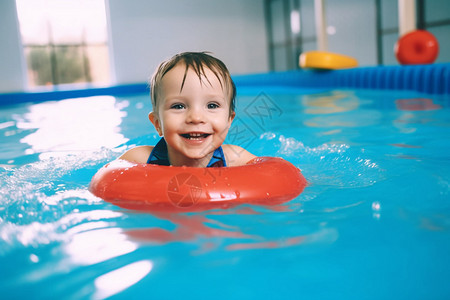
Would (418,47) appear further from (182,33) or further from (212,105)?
(182,33)

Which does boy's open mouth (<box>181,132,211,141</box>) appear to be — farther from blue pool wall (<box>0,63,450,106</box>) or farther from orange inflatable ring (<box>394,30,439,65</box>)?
orange inflatable ring (<box>394,30,439,65</box>)

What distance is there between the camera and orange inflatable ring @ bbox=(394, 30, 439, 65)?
291 inches

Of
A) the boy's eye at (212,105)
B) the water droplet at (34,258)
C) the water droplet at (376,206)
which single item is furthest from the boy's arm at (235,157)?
the water droplet at (34,258)

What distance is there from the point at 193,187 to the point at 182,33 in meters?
15.2

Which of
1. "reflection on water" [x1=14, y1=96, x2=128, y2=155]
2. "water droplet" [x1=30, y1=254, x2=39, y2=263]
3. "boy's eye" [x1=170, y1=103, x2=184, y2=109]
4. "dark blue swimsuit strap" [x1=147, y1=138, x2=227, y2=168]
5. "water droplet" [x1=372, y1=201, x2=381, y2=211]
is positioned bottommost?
"reflection on water" [x1=14, y1=96, x2=128, y2=155]

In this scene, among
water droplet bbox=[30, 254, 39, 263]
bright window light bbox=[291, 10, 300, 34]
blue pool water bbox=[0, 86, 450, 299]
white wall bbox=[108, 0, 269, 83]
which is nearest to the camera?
blue pool water bbox=[0, 86, 450, 299]

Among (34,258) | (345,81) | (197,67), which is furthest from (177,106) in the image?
(345,81)

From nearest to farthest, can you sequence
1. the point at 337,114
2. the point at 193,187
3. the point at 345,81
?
the point at 193,187 → the point at 337,114 → the point at 345,81

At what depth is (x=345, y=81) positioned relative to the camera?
29.5ft

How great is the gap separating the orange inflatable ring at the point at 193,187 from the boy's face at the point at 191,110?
192 millimetres

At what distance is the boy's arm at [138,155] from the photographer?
2.31 metres

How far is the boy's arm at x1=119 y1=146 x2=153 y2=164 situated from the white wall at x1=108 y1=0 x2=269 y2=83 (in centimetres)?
1357

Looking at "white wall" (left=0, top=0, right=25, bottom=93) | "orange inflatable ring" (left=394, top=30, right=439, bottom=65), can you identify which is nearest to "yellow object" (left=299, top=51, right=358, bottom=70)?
"orange inflatable ring" (left=394, top=30, right=439, bottom=65)

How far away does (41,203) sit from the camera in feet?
6.39
